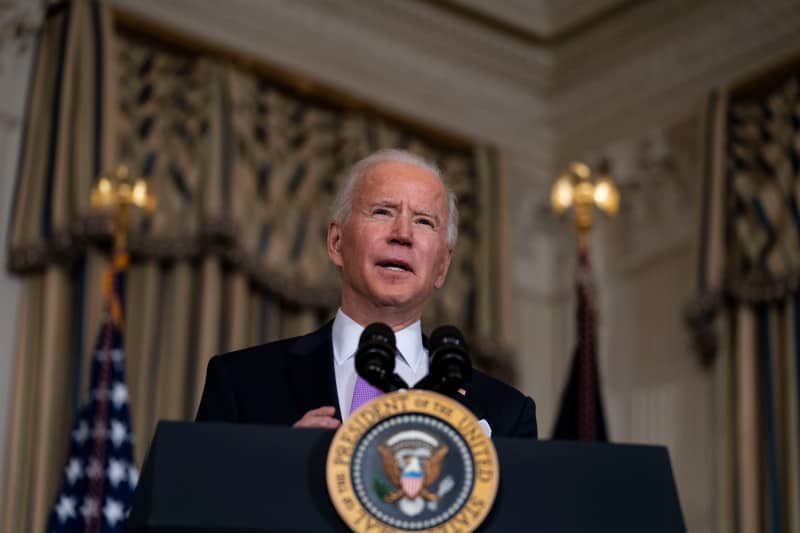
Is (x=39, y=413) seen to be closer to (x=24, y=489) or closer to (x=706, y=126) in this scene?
(x=24, y=489)

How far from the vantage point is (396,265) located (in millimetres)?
2732

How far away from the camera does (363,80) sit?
28.9 ft

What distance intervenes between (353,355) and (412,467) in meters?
0.62

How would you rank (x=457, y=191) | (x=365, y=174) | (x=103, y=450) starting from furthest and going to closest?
(x=457, y=191)
(x=103, y=450)
(x=365, y=174)

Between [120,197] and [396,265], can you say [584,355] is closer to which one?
[120,197]

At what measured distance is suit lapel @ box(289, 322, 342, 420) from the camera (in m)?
2.60

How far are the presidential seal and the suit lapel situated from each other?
0.46 metres

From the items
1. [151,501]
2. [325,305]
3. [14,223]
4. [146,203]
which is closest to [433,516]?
[151,501]

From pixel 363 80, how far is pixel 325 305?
166 centimetres

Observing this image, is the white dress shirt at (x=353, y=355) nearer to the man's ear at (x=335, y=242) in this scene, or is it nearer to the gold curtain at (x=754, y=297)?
the man's ear at (x=335, y=242)

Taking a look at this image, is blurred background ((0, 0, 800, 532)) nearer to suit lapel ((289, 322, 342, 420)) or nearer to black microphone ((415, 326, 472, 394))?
suit lapel ((289, 322, 342, 420))

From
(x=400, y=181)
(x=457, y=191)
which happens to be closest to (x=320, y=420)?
(x=400, y=181)

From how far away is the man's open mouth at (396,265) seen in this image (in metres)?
2.72

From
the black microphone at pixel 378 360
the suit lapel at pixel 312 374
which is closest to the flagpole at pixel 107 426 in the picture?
the suit lapel at pixel 312 374
